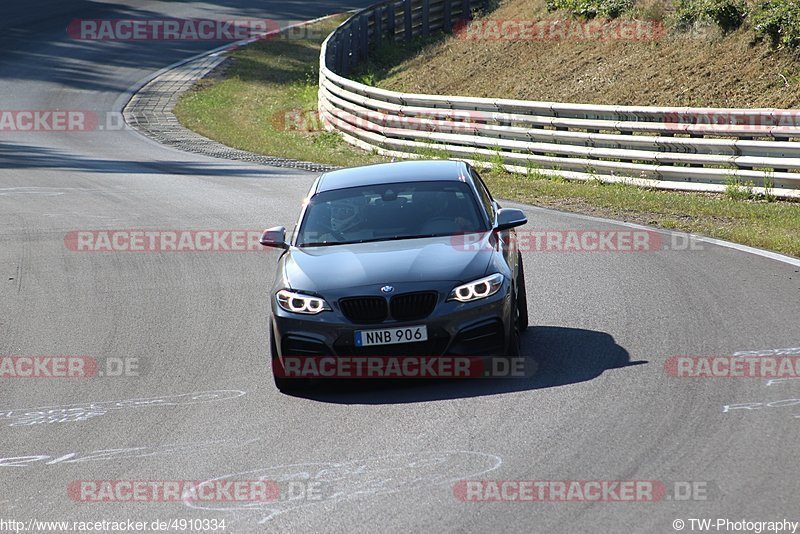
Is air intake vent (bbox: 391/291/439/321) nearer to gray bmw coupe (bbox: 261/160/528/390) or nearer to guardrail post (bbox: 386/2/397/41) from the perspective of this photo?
gray bmw coupe (bbox: 261/160/528/390)

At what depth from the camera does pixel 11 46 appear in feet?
140

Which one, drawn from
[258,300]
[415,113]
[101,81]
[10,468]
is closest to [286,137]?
[415,113]

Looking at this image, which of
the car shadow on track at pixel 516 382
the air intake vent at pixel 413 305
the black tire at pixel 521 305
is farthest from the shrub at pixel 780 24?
the air intake vent at pixel 413 305

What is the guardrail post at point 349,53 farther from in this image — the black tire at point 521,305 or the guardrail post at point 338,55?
the black tire at point 521,305

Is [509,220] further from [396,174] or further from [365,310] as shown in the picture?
[365,310]

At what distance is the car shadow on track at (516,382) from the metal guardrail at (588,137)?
8.83 m

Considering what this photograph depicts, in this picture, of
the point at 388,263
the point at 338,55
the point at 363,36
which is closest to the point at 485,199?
the point at 388,263

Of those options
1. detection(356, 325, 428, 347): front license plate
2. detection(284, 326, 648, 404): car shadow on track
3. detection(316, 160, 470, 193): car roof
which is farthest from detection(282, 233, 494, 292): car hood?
detection(316, 160, 470, 193): car roof

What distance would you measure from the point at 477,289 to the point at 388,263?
27.2 inches

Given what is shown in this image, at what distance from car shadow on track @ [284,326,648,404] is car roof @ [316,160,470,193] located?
1.70 m

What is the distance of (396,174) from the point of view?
10.5 meters

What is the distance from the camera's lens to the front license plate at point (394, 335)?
855 cm

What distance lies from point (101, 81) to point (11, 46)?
7.10 m

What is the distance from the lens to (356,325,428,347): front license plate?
8555 millimetres
